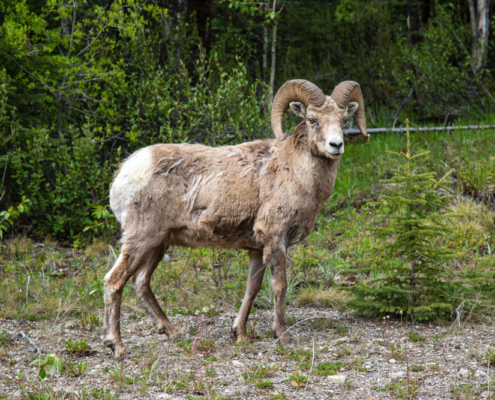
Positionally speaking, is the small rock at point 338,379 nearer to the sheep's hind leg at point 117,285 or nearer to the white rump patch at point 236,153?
the sheep's hind leg at point 117,285

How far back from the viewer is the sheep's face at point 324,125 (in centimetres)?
556

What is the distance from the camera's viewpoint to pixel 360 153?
39.1 feet

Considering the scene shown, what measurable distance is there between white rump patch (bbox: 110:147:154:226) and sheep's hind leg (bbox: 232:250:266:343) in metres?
1.41

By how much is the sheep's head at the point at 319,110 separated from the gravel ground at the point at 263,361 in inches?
70.3

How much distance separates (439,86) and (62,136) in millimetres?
8788

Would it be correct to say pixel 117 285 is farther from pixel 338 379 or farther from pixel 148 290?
pixel 338 379

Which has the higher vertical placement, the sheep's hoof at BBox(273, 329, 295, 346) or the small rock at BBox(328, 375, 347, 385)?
the small rock at BBox(328, 375, 347, 385)

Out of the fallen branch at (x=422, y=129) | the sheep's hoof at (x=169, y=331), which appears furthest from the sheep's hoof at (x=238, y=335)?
the fallen branch at (x=422, y=129)

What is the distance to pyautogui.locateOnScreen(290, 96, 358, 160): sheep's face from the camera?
5.56 meters

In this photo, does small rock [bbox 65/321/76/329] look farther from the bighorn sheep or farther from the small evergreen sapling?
the small evergreen sapling

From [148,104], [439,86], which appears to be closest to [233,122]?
[148,104]

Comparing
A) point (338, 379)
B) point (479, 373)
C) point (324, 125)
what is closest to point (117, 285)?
point (338, 379)

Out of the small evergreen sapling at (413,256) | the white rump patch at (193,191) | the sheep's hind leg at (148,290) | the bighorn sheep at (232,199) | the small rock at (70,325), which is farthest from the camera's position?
the small rock at (70,325)

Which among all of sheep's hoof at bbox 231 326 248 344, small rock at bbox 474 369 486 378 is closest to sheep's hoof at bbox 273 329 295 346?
sheep's hoof at bbox 231 326 248 344
